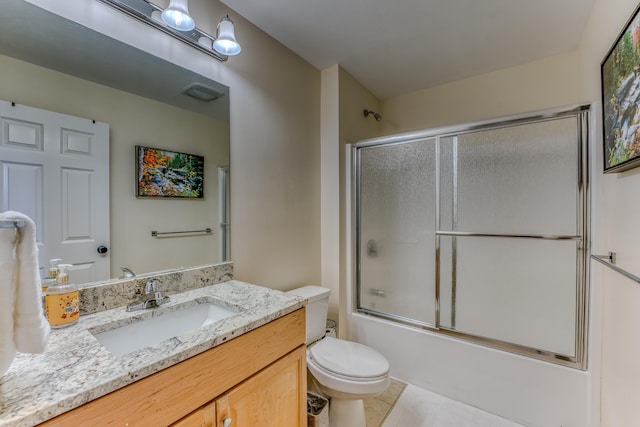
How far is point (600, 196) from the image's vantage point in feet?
4.52

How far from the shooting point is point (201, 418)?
772 mm

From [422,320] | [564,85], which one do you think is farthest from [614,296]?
[564,85]

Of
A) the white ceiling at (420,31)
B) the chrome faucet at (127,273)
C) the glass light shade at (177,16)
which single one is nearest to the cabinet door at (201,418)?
the chrome faucet at (127,273)

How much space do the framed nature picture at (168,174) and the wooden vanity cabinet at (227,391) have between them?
78 centimetres

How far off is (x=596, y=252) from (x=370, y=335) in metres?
1.49

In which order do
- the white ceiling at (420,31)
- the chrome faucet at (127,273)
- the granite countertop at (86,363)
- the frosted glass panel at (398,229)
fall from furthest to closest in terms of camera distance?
the frosted glass panel at (398,229), the white ceiling at (420,31), the chrome faucet at (127,273), the granite countertop at (86,363)

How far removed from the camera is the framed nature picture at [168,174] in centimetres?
119

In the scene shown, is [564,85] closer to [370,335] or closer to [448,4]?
[448,4]

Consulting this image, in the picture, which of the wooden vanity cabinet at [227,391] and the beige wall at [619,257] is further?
the beige wall at [619,257]

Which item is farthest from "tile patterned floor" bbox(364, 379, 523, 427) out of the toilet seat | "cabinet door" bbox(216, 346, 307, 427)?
"cabinet door" bbox(216, 346, 307, 427)

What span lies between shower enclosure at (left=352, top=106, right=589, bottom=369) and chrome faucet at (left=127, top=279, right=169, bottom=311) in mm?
1507

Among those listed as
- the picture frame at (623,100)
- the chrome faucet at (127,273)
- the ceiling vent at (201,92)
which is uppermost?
the ceiling vent at (201,92)

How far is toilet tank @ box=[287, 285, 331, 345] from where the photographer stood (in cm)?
172

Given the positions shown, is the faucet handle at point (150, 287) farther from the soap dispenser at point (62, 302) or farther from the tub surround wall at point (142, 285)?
the soap dispenser at point (62, 302)
